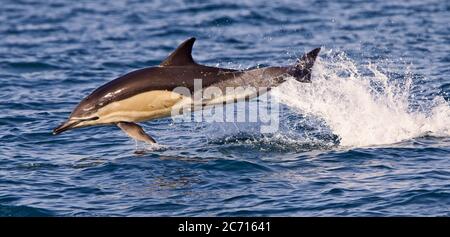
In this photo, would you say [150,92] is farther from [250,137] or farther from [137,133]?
[250,137]

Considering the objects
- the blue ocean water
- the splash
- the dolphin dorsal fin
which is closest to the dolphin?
the dolphin dorsal fin

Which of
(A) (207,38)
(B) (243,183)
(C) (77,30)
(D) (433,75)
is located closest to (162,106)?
(B) (243,183)

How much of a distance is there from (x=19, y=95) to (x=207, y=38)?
753 centimetres

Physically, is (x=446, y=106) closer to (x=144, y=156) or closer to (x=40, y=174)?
(x=144, y=156)

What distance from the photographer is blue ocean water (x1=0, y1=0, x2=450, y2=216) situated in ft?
41.2

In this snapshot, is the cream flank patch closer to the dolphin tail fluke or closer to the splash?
the dolphin tail fluke

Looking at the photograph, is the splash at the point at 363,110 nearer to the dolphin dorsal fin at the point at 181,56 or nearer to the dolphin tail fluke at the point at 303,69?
the dolphin tail fluke at the point at 303,69

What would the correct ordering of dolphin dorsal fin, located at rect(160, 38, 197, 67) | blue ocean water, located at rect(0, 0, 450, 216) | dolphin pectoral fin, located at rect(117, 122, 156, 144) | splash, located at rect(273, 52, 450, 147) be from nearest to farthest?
blue ocean water, located at rect(0, 0, 450, 216) → dolphin pectoral fin, located at rect(117, 122, 156, 144) → dolphin dorsal fin, located at rect(160, 38, 197, 67) → splash, located at rect(273, 52, 450, 147)

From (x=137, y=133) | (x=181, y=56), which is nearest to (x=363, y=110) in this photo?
(x=181, y=56)

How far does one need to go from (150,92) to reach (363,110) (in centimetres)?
394

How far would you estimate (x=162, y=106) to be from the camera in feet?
47.8

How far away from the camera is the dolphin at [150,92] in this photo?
568 inches

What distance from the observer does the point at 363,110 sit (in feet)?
53.4

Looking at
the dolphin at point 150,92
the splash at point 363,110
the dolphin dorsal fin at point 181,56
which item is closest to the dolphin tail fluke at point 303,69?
the dolphin at point 150,92
